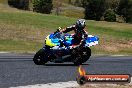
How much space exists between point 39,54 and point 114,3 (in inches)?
3846

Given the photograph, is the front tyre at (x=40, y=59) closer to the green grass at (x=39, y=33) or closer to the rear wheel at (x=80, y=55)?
the rear wheel at (x=80, y=55)

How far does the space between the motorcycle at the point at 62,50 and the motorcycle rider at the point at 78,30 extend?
16 centimetres

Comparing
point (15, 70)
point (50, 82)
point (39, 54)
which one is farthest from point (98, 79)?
point (39, 54)

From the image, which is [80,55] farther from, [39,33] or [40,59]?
[39,33]

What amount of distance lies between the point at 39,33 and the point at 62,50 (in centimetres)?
2880

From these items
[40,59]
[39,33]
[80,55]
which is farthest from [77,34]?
[39,33]

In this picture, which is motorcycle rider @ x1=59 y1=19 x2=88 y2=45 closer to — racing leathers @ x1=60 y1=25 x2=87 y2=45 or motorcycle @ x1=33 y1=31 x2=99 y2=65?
racing leathers @ x1=60 y1=25 x2=87 y2=45

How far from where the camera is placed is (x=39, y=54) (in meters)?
17.9

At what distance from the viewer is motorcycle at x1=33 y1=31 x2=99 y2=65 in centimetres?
1791

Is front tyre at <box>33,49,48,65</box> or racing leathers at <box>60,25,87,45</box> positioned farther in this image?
racing leathers at <box>60,25,87,45</box>

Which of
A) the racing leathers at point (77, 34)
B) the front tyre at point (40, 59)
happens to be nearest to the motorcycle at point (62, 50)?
the front tyre at point (40, 59)

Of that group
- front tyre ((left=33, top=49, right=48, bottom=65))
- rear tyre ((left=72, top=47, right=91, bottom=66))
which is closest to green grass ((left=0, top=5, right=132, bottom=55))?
rear tyre ((left=72, top=47, right=91, bottom=66))

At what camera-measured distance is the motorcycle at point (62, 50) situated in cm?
1791

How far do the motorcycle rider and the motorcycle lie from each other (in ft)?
0.51
